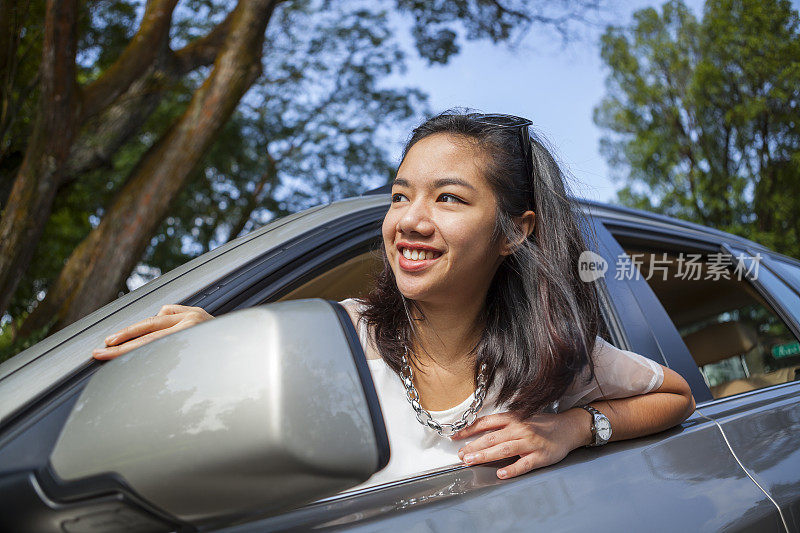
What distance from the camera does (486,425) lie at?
1.33 metres

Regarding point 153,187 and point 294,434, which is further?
point 153,187

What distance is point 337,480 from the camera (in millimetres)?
703

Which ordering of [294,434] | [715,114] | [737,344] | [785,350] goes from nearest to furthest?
[294,434] → [785,350] → [737,344] → [715,114]

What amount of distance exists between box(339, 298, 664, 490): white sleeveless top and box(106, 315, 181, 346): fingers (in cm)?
43

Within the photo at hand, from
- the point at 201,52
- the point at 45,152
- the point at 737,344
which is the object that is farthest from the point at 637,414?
the point at 201,52

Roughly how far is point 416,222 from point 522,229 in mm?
364

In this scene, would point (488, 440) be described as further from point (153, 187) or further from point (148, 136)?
point (148, 136)

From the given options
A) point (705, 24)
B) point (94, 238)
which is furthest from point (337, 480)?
point (705, 24)

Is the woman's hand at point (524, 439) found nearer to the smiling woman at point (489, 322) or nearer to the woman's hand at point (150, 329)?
the smiling woman at point (489, 322)

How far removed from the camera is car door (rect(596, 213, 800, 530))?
148 cm

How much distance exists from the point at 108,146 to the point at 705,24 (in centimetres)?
1732

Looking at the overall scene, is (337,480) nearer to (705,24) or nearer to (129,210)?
(129,210)

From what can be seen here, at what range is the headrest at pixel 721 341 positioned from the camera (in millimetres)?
3195

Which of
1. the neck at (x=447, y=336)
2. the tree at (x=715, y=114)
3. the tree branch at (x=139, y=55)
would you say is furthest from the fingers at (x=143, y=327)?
the tree at (x=715, y=114)
